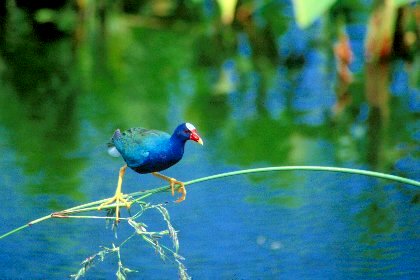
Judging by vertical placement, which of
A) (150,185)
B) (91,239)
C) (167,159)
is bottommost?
(167,159)

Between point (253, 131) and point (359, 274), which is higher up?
point (253, 131)

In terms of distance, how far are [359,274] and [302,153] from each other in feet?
4.39

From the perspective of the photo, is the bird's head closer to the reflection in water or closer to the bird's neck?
the bird's neck

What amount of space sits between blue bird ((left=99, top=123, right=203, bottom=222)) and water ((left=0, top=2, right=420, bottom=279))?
0.93m

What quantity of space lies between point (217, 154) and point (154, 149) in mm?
2134

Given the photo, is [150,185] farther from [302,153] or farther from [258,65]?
[258,65]

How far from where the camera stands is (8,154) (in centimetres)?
443

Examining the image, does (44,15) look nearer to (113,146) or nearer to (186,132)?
(113,146)

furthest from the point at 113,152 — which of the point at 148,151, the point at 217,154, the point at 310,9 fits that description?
the point at 217,154

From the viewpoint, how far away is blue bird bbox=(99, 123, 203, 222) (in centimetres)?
209

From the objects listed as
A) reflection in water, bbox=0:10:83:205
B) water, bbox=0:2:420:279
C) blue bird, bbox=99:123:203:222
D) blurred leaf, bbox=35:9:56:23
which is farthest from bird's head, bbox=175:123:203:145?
blurred leaf, bbox=35:9:56:23

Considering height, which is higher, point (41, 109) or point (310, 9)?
point (41, 109)

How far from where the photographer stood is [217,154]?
13.9 ft

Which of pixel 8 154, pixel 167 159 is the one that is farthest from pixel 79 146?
pixel 167 159
